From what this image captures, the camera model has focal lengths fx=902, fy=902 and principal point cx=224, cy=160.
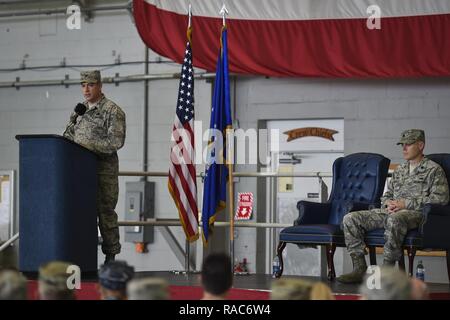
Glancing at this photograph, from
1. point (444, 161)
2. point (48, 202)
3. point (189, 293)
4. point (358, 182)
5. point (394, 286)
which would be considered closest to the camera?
point (394, 286)

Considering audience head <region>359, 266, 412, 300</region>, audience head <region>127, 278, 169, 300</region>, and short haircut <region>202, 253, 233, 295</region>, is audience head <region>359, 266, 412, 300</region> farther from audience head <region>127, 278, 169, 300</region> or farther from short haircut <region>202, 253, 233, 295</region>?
audience head <region>127, 278, 169, 300</region>

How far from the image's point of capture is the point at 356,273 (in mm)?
6375

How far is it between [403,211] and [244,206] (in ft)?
12.7

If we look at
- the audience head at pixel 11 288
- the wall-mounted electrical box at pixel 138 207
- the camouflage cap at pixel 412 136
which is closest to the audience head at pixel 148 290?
the audience head at pixel 11 288

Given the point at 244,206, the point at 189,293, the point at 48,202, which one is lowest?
the point at 189,293

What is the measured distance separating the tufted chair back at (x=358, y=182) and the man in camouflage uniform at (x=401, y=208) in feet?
0.80

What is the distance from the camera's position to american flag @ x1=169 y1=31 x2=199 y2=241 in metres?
7.17

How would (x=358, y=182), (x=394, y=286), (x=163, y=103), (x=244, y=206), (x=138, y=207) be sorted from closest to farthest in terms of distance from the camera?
(x=394, y=286), (x=358, y=182), (x=244, y=206), (x=138, y=207), (x=163, y=103)

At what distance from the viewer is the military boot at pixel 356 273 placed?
249 inches

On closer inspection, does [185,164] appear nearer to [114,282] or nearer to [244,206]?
[244,206]

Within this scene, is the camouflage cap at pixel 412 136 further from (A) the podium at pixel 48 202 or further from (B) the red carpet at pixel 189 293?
(A) the podium at pixel 48 202

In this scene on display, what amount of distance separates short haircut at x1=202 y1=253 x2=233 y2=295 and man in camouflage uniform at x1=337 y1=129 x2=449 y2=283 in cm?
340

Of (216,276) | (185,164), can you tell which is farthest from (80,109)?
(216,276)
